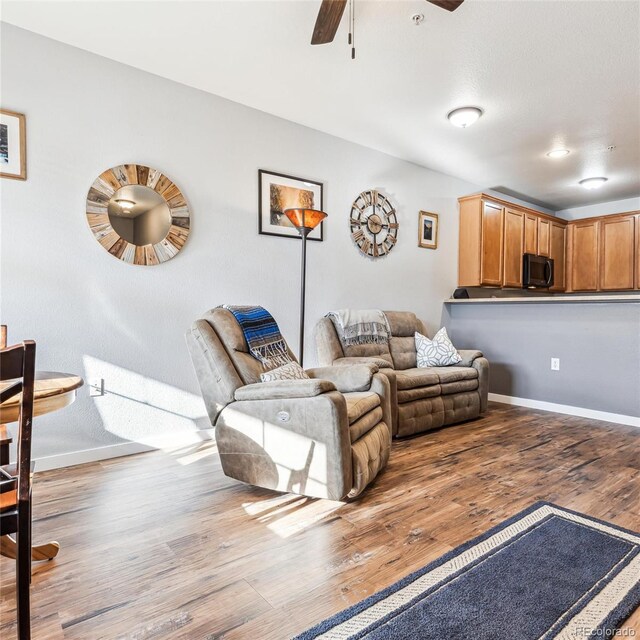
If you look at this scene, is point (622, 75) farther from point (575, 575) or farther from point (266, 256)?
point (575, 575)

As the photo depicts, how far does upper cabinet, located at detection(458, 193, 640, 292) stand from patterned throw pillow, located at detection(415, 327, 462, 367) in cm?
142

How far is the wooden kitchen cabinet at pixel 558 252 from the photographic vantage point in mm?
5984

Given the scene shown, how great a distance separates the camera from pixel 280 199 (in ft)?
11.6

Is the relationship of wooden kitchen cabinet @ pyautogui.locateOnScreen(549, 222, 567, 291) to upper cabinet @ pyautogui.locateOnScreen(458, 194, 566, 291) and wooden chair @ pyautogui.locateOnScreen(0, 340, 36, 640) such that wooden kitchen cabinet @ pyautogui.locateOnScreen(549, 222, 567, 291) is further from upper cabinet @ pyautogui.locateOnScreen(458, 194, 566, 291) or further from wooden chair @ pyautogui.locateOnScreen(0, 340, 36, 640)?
wooden chair @ pyautogui.locateOnScreen(0, 340, 36, 640)

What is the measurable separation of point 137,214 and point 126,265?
0.35m

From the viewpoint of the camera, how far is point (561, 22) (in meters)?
2.35

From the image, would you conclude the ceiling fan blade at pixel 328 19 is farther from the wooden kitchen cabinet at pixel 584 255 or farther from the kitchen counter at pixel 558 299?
the wooden kitchen cabinet at pixel 584 255

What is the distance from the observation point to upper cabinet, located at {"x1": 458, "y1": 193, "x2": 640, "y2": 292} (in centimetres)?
498

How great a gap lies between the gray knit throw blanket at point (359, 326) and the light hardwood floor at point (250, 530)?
1.04 meters

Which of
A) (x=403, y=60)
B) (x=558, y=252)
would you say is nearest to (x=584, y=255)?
(x=558, y=252)

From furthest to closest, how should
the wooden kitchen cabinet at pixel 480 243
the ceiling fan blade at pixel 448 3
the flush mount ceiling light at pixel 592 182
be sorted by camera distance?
the flush mount ceiling light at pixel 592 182 → the wooden kitchen cabinet at pixel 480 243 → the ceiling fan blade at pixel 448 3

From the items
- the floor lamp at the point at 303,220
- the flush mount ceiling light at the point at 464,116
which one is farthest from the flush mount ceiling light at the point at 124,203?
the flush mount ceiling light at the point at 464,116

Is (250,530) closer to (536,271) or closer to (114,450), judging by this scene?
(114,450)

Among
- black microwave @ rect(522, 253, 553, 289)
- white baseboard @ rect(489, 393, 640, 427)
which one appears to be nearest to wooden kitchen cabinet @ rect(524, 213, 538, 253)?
black microwave @ rect(522, 253, 553, 289)
